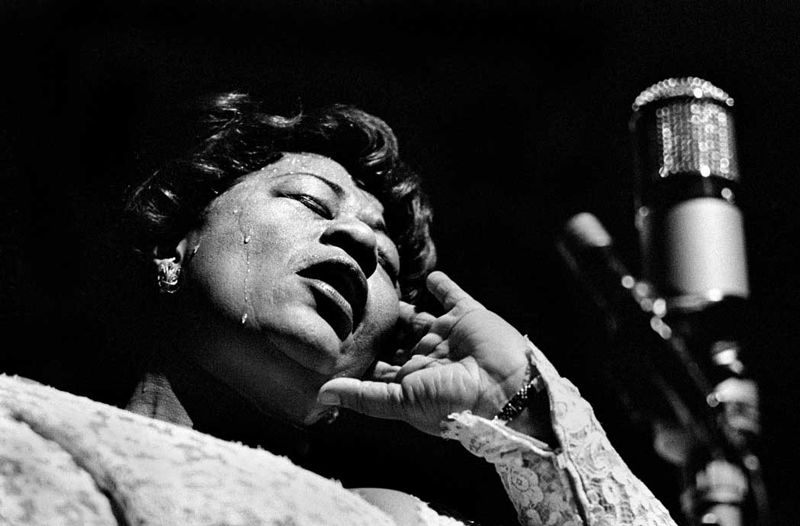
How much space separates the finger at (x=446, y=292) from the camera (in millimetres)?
1508

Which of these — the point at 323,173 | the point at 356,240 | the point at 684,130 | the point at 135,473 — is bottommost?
the point at 135,473

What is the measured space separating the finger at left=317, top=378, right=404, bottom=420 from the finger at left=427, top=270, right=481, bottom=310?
6.2 inches

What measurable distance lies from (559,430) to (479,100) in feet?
1.76

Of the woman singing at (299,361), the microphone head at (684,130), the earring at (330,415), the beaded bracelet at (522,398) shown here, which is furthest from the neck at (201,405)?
the microphone head at (684,130)

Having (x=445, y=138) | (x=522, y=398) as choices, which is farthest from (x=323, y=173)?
(x=522, y=398)

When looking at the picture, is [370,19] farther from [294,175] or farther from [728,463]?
[728,463]

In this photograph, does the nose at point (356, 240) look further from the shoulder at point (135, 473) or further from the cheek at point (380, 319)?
the shoulder at point (135, 473)

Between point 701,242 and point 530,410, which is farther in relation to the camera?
point 701,242

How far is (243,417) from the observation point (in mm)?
1496

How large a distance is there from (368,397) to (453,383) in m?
0.10

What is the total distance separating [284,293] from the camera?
1.47 meters

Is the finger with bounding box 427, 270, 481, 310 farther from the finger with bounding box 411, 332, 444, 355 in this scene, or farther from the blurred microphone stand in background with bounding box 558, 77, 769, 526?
the blurred microphone stand in background with bounding box 558, 77, 769, 526

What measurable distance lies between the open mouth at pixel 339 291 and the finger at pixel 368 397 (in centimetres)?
11

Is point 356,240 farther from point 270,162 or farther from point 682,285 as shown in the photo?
point 682,285
